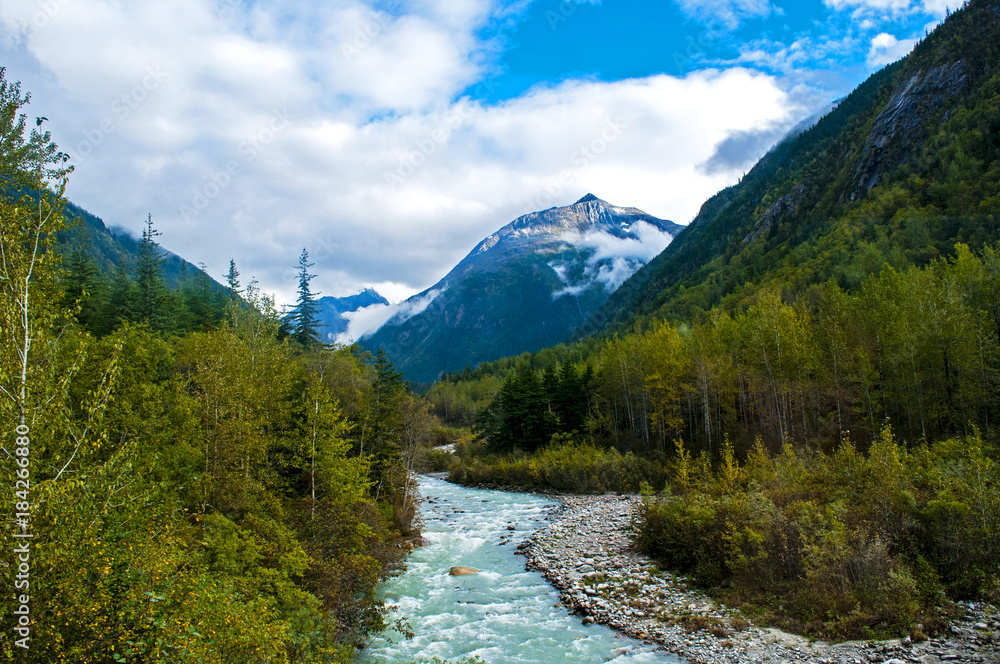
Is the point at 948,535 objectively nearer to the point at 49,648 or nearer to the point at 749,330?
the point at 49,648

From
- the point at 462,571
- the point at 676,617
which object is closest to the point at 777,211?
the point at 462,571

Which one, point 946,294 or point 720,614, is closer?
point 720,614

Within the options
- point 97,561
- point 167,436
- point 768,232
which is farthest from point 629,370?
point 768,232

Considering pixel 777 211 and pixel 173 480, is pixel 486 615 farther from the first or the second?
pixel 777 211

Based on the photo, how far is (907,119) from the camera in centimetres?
10869

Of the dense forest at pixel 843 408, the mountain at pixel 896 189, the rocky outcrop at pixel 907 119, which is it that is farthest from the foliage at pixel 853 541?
the rocky outcrop at pixel 907 119

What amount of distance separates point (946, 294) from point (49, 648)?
48.9 metres

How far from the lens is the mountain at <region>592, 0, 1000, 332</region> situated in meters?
76.2

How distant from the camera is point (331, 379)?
34156 mm

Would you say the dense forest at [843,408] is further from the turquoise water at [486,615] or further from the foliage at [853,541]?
the turquoise water at [486,615]

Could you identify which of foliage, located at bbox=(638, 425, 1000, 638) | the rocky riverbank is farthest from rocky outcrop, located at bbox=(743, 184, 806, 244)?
the rocky riverbank

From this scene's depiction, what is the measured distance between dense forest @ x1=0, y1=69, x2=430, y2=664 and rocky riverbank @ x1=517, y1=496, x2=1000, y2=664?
883cm

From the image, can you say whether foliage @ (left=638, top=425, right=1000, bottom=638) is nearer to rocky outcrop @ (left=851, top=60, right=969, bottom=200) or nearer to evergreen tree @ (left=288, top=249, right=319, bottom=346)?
evergreen tree @ (left=288, top=249, right=319, bottom=346)

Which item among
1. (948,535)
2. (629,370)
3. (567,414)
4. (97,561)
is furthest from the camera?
(567,414)
